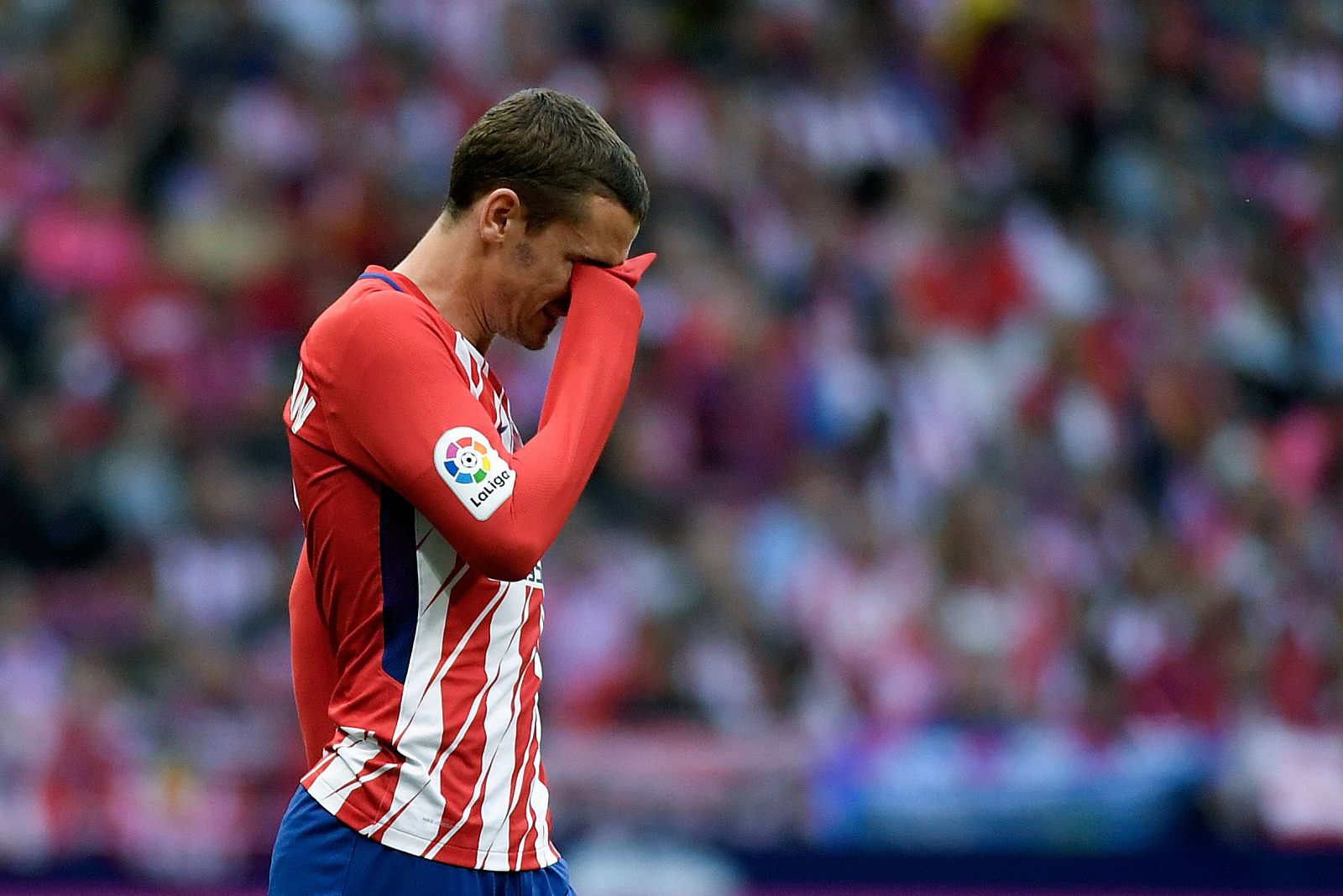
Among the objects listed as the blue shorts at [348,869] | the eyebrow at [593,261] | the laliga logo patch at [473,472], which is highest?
the eyebrow at [593,261]

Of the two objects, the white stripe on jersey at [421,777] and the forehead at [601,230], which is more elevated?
the forehead at [601,230]

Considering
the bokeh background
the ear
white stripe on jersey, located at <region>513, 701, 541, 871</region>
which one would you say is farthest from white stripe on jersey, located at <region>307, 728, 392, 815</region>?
the bokeh background

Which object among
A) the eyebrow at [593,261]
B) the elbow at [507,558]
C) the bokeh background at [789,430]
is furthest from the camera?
the bokeh background at [789,430]

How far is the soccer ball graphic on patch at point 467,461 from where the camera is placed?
2.46m

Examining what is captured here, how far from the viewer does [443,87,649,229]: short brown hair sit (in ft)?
8.55

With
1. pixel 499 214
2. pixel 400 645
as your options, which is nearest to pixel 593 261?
pixel 499 214

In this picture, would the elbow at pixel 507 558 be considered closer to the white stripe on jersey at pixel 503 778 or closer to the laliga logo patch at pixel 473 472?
the laliga logo patch at pixel 473 472

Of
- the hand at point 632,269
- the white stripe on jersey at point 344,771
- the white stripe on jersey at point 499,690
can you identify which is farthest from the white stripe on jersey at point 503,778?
the hand at point 632,269

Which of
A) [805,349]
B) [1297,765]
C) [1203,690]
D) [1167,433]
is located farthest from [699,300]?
[1297,765]

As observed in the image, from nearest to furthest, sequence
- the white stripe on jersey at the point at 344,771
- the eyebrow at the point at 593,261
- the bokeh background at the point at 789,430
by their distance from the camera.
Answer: the white stripe on jersey at the point at 344,771 → the eyebrow at the point at 593,261 → the bokeh background at the point at 789,430

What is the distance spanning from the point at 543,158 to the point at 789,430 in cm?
602

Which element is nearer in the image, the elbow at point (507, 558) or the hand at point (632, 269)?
the elbow at point (507, 558)

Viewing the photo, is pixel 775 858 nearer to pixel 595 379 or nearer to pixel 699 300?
pixel 699 300

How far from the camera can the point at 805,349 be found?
877 centimetres
